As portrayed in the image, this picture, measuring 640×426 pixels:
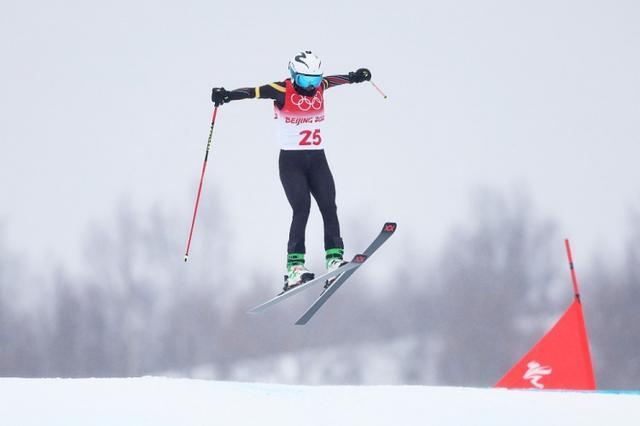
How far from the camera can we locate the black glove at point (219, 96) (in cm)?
962

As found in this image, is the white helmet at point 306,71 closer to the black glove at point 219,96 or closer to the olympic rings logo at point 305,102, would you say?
the olympic rings logo at point 305,102

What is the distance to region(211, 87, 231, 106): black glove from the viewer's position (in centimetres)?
962

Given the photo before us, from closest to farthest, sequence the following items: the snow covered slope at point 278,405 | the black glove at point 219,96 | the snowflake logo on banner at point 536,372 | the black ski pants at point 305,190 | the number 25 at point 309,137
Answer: the snow covered slope at point 278,405
the black glove at point 219,96
the number 25 at point 309,137
the black ski pants at point 305,190
the snowflake logo on banner at point 536,372

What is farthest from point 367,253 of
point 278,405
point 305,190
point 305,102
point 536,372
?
point 536,372

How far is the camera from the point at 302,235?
33.2 feet

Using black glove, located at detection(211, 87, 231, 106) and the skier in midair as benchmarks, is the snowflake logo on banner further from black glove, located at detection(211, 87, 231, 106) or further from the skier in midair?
black glove, located at detection(211, 87, 231, 106)

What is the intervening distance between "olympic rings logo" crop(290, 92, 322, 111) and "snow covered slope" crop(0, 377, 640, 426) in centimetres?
246

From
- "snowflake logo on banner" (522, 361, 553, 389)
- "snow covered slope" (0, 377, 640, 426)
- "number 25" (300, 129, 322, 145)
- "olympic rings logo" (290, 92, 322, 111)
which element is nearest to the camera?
"snow covered slope" (0, 377, 640, 426)

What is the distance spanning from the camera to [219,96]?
9.63 m

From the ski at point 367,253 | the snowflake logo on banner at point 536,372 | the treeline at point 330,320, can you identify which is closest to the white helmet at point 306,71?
the ski at point 367,253

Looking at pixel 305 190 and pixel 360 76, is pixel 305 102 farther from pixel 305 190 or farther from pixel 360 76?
pixel 305 190

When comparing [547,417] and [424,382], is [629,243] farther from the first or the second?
[547,417]

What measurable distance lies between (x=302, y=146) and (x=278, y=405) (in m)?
2.56

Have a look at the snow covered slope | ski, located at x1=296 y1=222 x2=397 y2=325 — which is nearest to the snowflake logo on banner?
the snow covered slope
